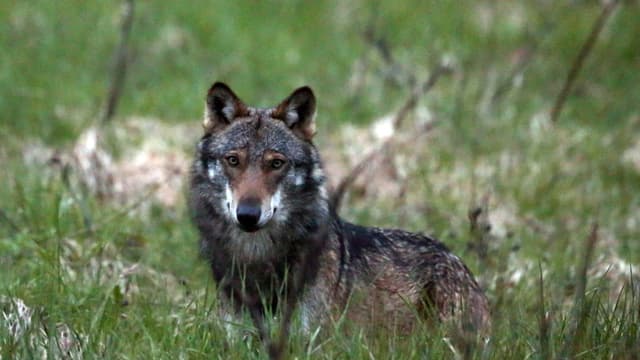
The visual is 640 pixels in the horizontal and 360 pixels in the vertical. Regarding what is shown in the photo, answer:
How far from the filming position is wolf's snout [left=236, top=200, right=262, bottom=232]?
660 centimetres

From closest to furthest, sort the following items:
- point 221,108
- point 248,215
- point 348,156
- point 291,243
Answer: point 248,215, point 291,243, point 221,108, point 348,156

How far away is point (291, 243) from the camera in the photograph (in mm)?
7121

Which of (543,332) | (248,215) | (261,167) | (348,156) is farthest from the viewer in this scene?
(348,156)

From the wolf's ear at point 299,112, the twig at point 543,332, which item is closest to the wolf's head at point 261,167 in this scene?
the wolf's ear at point 299,112

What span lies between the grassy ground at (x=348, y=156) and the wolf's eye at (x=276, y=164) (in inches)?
27.3

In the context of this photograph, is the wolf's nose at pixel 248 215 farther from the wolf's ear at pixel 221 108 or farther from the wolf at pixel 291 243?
the wolf's ear at pixel 221 108

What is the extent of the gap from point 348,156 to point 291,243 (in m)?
4.96

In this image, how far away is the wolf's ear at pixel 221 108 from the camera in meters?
7.21

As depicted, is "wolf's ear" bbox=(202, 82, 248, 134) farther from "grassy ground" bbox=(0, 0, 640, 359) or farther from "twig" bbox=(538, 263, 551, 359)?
"twig" bbox=(538, 263, 551, 359)

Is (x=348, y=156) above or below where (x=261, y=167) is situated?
above

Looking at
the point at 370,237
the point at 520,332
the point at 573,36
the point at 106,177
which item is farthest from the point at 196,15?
the point at 520,332

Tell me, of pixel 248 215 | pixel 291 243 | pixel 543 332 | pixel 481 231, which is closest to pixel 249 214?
pixel 248 215

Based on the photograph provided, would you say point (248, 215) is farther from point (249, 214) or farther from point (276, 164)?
point (276, 164)

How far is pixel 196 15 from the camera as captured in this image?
1659cm
